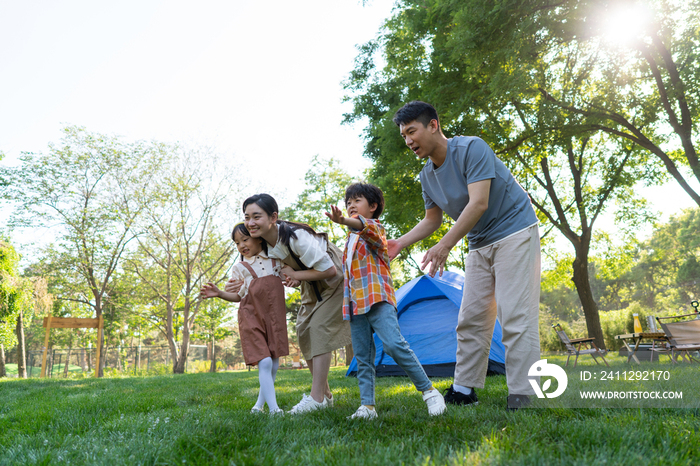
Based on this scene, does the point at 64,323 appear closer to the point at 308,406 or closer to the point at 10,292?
the point at 10,292

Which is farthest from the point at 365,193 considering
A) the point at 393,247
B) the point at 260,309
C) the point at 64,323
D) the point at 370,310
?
the point at 64,323

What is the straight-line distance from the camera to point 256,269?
3.22m

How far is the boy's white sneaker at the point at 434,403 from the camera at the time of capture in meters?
2.46

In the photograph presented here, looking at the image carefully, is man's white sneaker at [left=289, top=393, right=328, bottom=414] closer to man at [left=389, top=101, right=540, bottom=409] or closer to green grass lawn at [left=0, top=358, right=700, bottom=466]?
green grass lawn at [left=0, top=358, right=700, bottom=466]

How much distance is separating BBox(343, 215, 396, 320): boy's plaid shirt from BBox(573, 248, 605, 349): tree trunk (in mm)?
11135

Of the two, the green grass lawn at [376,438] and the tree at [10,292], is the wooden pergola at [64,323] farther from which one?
the green grass lawn at [376,438]

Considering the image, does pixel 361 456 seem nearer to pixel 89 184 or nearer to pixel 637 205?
pixel 637 205

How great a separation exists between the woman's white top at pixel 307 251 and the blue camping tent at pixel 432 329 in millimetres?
3894

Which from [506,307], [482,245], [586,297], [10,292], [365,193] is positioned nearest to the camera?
[506,307]

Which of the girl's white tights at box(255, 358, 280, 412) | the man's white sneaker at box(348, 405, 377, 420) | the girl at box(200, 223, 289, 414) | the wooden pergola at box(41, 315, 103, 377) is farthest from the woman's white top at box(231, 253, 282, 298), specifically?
the wooden pergola at box(41, 315, 103, 377)

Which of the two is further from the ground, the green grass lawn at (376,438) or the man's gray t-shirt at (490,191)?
the man's gray t-shirt at (490,191)

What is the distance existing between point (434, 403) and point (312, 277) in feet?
3.78

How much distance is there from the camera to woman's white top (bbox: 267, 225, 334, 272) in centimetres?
299

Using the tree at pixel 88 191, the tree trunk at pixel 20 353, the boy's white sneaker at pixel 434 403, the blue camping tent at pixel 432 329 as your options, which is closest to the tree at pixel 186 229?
the tree at pixel 88 191
